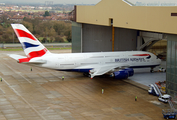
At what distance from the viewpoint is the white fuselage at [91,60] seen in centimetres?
4578

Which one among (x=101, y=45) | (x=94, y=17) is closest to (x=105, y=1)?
(x=94, y=17)

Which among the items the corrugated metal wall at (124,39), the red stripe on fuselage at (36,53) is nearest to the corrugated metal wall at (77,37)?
the corrugated metal wall at (124,39)

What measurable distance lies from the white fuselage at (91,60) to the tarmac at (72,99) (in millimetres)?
2547

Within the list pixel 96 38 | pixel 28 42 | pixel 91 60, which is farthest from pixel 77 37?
pixel 28 42

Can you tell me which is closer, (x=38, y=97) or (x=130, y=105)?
(x=130, y=105)

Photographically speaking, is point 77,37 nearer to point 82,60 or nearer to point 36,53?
point 82,60

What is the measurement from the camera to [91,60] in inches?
1897

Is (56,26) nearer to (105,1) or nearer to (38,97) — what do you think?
(105,1)

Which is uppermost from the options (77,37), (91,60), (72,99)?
(77,37)

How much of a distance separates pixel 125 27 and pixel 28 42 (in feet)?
53.9

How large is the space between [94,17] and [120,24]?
1038 cm

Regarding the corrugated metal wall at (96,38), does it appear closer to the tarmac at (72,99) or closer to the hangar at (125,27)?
the hangar at (125,27)

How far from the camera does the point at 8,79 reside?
47281 millimetres

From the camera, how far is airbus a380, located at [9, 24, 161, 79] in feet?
144
